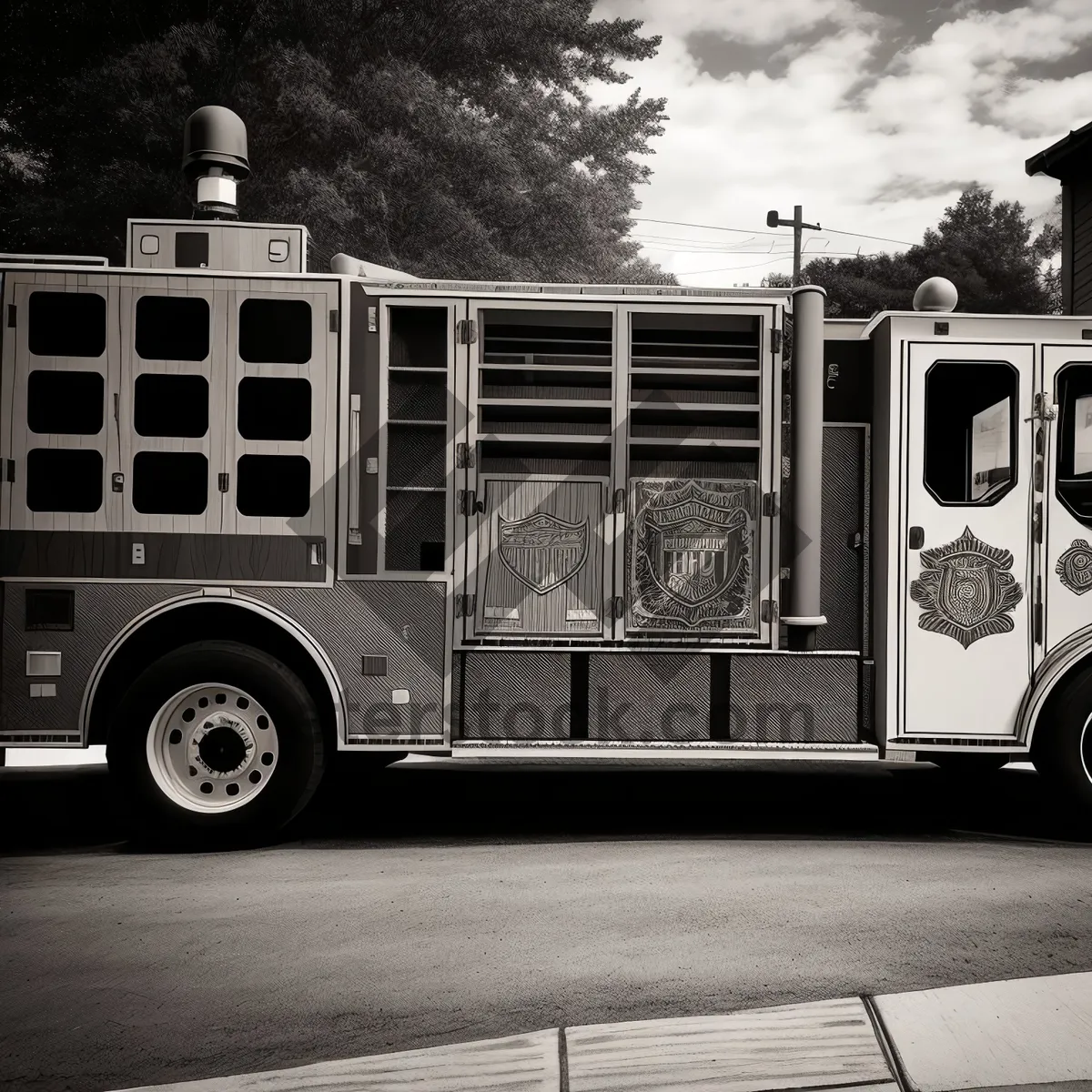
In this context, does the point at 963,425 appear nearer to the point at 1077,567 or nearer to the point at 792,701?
the point at 1077,567

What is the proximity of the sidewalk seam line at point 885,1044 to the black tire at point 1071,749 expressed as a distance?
2414mm

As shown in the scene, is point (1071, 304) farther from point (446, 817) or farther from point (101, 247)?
point (101, 247)

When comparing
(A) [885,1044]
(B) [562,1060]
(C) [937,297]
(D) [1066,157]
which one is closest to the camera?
(B) [562,1060]

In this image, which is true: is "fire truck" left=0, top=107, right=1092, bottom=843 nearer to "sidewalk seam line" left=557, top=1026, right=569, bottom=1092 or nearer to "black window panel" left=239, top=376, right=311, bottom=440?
"black window panel" left=239, top=376, right=311, bottom=440

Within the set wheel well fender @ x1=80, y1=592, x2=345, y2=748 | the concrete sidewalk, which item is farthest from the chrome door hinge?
wheel well fender @ x1=80, y1=592, x2=345, y2=748

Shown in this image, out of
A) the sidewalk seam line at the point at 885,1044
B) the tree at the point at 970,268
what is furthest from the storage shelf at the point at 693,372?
the tree at the point at 970,268

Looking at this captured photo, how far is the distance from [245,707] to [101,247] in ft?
55.2

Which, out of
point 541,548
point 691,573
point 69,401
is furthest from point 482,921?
point 69,401

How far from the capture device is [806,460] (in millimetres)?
5203

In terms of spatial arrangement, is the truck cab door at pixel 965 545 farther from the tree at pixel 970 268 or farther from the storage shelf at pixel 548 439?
the tree at pixel 970 268

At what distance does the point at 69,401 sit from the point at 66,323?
424mm

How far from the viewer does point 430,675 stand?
5.22 m

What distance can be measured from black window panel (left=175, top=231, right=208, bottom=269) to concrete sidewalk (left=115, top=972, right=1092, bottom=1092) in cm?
421

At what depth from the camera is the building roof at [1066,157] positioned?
13.9 meters
